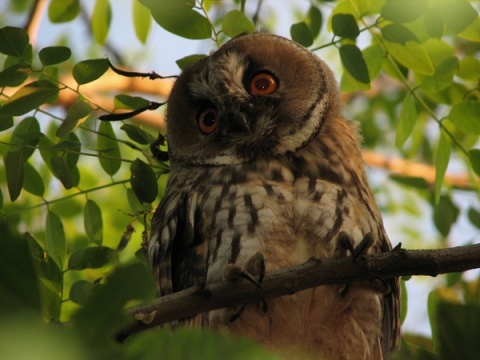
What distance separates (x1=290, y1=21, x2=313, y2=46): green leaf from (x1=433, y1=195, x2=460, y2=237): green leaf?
905 mm

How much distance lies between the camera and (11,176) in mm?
2438

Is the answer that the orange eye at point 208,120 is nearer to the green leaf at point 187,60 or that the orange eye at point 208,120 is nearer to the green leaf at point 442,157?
the green leaf at point 187,60

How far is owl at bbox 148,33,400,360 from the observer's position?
250 cm

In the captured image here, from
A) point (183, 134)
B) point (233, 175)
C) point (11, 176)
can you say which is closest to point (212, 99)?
point (183, 134)

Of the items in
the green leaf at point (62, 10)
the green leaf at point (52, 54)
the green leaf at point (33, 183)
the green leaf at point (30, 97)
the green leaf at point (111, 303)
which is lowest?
the green leaf at point (33, 183)

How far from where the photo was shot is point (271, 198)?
8.66ft

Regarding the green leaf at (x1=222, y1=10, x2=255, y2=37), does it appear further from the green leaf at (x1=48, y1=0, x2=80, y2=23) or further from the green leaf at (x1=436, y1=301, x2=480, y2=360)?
the green leaf at (x1=436, y1=301, x2=480, y2=360)

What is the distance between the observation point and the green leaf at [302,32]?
9.84ft

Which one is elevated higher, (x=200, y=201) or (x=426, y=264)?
(x=426, y=264)

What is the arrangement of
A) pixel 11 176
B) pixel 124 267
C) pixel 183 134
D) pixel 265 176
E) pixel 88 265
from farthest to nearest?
pixel 183 134 → pixel 265 176 → pixel 88 265 → pixel 11 176 → pixel 124 267

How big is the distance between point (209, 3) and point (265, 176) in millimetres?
770

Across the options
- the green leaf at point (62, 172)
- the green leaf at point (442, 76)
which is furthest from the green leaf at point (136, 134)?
the green leaf at point (442, 76)

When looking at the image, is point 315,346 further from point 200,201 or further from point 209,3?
point 209,3

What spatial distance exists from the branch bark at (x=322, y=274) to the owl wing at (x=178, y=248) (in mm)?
719
